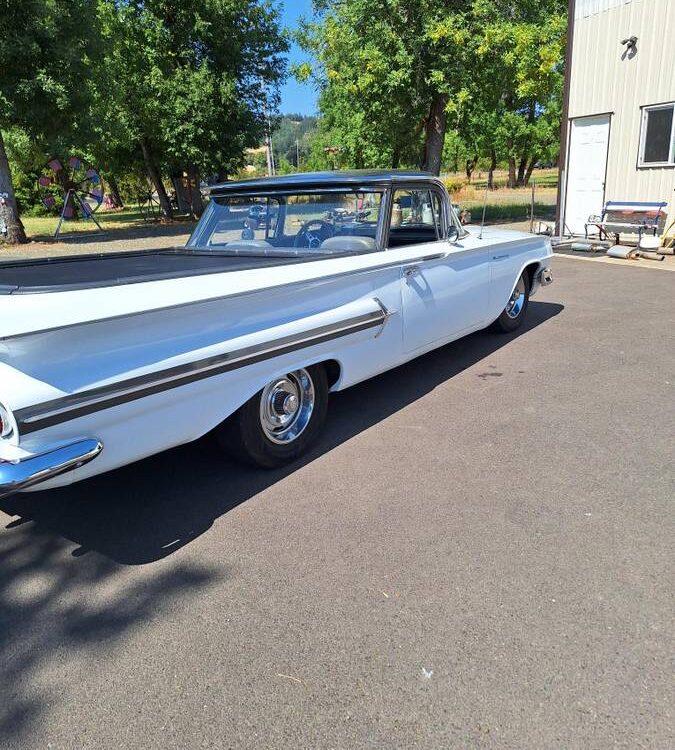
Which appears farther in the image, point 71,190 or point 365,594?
point 71,190

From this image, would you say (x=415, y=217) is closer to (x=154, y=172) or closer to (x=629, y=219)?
(x=629, y=219)

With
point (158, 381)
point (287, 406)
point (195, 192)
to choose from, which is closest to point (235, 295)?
point (158, 381)

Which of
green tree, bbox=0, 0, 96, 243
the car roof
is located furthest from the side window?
green tree, bbox=0, 0, 96, 243

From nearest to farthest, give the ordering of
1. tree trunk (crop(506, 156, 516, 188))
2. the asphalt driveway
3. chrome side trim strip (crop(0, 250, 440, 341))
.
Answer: the asphalt driveway → chrome side trim strip (crop(0, 250, 440, 341)) → tree trunk (crop(506, 156, 516, 188))

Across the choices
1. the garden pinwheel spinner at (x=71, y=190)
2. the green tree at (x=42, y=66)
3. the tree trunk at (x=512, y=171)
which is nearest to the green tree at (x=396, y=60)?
the green tree at (x=42, y=66)

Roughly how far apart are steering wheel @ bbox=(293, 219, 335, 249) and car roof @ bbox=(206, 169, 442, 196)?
10.8 inches

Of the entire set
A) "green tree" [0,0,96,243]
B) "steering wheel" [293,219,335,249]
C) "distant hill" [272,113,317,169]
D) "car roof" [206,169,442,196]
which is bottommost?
"steering wheel" [293,219,335,249]

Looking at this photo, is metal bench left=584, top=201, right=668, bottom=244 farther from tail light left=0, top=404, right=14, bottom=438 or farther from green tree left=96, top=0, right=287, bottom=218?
green tree left=96, top=0, right=287, bottom=218

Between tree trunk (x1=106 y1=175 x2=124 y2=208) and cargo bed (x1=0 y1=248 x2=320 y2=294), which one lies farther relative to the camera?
tree trunk (x1=106 y1=175 x2=124 y2=208)

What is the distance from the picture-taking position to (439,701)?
2.06 m

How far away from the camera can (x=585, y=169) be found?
13.9m

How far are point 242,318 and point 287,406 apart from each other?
2.45 ft

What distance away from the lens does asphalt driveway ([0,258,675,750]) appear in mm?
2008

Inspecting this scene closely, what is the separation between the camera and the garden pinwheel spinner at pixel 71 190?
65.5 feet
